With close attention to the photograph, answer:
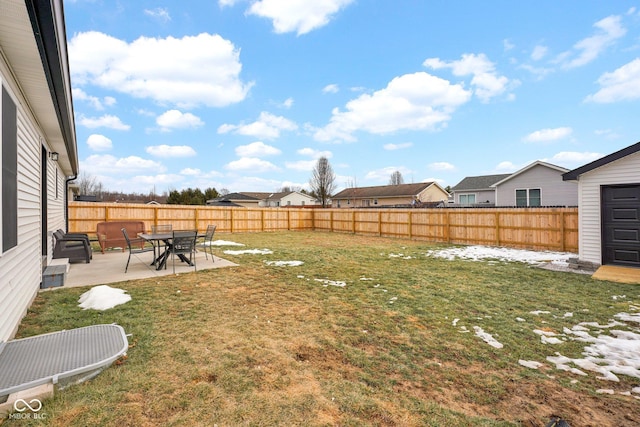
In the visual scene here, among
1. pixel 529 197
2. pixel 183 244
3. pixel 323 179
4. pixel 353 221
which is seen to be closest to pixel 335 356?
pixel 183 244

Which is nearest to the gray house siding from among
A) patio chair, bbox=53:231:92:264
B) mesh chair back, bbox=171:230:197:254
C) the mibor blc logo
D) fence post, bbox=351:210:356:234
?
fence post, bbox=351:210:356:234

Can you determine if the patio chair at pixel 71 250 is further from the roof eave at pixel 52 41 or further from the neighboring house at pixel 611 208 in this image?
the neighboring house at pixel 611 208

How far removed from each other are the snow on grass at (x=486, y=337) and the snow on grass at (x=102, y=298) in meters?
4.83

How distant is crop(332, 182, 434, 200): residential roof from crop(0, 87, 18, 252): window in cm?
3288

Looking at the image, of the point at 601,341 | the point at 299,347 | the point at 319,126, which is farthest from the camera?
the point at 319,126

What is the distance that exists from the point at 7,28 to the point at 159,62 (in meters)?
8.80

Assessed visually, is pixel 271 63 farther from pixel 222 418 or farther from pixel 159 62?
pixel 222 418

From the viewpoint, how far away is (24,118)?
3.88m

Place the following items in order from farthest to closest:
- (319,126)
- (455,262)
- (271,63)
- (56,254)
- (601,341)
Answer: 1. (319,126)
2. (271,63)
3. (455,262)
4. (56,254)
5. (601,341)

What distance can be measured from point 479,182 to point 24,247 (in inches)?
1084

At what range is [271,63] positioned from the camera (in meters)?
13.6

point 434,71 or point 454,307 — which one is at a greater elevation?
point 434,71

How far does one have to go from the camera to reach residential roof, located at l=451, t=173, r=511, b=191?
23.9 m

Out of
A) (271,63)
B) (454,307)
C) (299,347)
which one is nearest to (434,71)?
(271,63)
